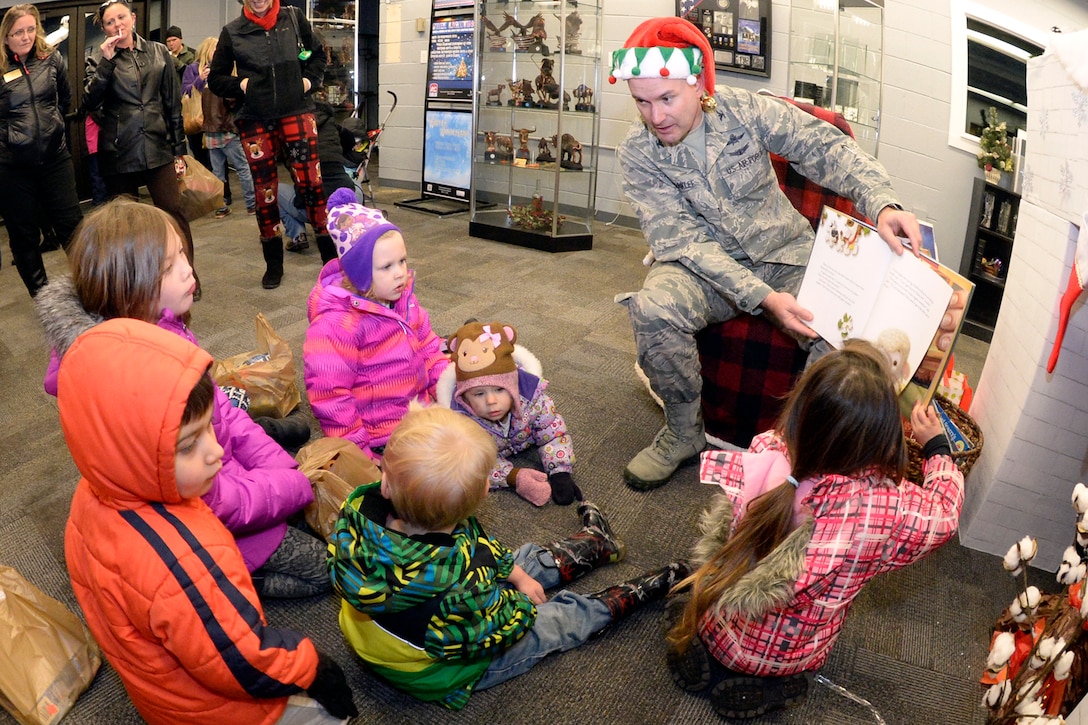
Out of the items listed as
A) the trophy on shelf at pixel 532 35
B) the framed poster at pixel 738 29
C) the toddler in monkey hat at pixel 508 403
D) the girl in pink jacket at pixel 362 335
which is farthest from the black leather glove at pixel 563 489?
the framed poster at pixel 738 29

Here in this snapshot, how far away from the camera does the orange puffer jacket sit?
44.2 inches

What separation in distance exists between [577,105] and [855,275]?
353 cm

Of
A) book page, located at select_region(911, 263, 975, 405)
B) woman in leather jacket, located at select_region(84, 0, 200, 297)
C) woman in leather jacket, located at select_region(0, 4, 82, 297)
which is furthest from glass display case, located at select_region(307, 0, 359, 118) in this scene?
book page, located at select_region(911, 263, 975, 405)

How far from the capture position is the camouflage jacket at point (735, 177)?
92.7 inches

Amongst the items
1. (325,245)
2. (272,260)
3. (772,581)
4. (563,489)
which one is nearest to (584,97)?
(325,245)

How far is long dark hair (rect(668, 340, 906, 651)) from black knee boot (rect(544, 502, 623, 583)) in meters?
0.49

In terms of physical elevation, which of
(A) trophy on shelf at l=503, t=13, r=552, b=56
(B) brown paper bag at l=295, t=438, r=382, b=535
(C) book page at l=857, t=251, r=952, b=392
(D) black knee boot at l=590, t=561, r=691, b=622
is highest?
(A) trophy on shelf at l=503, t=13, r=552, b=56

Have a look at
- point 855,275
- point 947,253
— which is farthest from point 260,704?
point 947,253

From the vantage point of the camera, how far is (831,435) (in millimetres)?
1279

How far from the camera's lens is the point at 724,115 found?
237cm

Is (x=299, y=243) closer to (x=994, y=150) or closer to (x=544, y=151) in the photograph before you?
(x=544, y=151)

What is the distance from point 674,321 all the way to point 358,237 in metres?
0.97

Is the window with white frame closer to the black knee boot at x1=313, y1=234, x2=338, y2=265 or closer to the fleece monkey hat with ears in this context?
the fleece monkey hat with ears

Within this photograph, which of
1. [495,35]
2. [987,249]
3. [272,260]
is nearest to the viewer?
[987,249]
